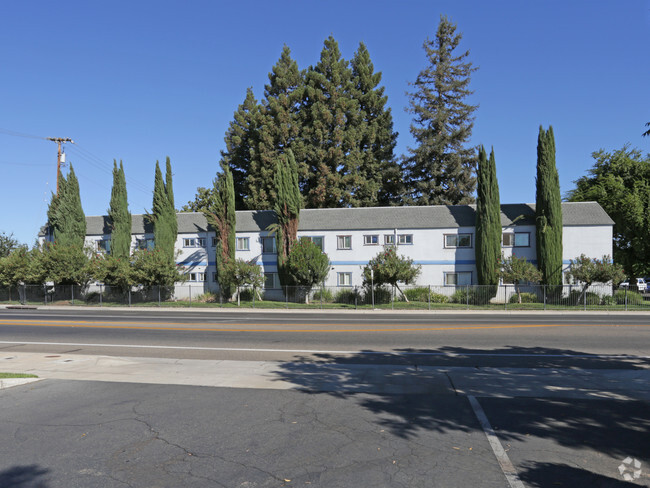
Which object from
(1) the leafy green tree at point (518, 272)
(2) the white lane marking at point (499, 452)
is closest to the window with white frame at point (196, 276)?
(1) the leafy green tree at point (518, 272)

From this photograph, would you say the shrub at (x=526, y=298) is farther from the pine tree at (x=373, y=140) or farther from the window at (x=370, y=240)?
A: the pine tree at (x=373, y=140)

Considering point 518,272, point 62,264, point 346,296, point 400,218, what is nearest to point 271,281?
point 346,296

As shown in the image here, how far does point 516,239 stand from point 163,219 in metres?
30.3

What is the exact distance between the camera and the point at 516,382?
932 cm

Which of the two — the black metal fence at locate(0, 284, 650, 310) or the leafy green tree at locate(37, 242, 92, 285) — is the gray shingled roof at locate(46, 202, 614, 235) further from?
the leafy green tree at locate(37, 242, 92, 285)

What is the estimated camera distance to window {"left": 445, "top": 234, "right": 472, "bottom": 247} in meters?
38.6

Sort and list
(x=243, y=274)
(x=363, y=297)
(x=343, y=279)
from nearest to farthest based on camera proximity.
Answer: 1. (x=243, y=274)
2. (x=363, y=297)
3. (x=343, y=279)

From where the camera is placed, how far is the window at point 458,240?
38.6 metres

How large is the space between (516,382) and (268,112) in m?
50.6

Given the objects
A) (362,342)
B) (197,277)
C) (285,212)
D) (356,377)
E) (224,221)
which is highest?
(285,212)

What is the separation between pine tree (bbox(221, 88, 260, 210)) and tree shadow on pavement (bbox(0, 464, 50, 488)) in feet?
155

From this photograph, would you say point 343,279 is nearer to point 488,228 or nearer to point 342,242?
point 342,242

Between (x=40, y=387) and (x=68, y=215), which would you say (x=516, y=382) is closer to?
(x=40, y=387)

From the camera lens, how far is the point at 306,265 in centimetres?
3556
